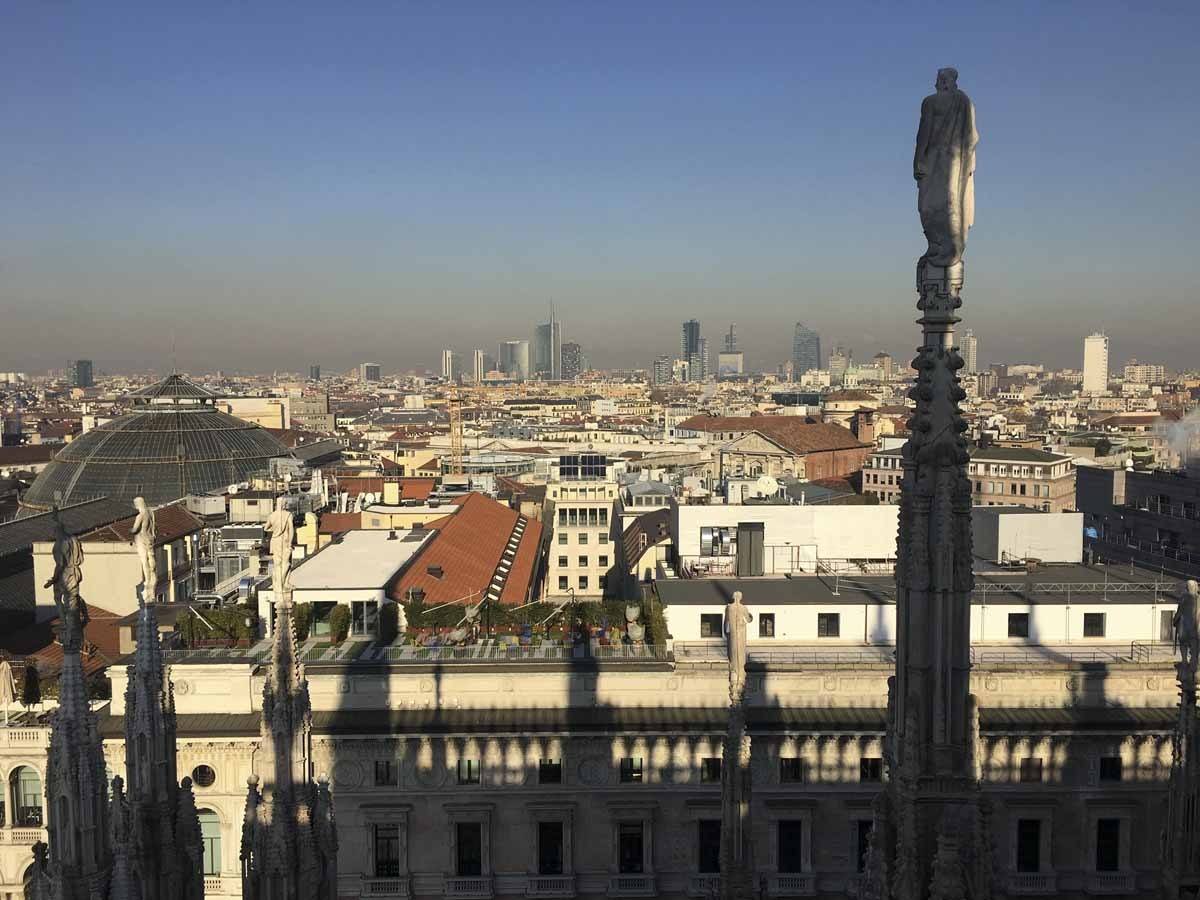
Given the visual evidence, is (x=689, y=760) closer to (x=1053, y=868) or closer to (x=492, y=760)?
(x=492, y=760)

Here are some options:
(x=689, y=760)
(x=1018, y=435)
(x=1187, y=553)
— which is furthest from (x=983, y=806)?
(x=1018, y=435)

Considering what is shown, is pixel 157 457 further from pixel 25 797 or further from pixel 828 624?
pixel 828 624

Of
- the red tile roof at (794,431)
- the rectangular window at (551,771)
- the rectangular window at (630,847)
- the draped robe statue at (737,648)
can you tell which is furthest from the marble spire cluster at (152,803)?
the red tile roof at (794,431)

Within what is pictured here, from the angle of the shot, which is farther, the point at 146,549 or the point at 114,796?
the point at 146,549

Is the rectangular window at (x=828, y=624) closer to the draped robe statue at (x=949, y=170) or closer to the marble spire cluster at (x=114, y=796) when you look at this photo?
the marble spire cluster at (x=114, y=796)

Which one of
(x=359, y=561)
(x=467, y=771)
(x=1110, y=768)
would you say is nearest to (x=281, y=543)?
(x=467, y=771)

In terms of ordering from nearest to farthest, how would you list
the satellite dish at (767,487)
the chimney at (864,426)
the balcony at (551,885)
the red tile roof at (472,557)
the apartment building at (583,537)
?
the balcony at (551,885) → the red tile roof at (472,557) → the satellite dish at (767,487) → the apartment building at (583,537) → the chimney at (864,426)

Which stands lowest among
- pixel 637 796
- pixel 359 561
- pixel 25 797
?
pixel 25 797
